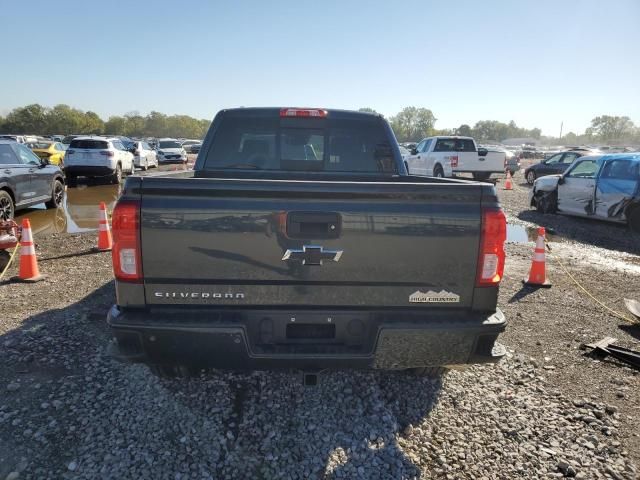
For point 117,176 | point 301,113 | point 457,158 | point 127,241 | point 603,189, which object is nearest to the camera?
point 127,241

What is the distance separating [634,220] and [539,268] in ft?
17.3

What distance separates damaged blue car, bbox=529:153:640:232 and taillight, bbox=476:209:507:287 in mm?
8948

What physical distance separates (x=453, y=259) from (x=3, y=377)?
345 centimetres

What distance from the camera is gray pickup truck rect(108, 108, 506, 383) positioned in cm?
252

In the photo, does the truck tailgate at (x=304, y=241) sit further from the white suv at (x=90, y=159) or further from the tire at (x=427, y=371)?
the white suv at (x=90, y=159)

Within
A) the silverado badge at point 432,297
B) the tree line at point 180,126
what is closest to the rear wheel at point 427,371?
the silverado badge at point 432,297

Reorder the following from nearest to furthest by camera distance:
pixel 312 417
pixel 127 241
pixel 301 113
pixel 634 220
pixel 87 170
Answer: pixel 127 241, pixel 312 417, pixel 301 113, pixel 634 220, pixel 87 170

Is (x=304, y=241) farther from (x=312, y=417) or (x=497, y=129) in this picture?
(x=497, y=129)

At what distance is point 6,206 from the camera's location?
9.44 m

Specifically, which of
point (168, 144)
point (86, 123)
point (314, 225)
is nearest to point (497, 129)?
point (86, 123)

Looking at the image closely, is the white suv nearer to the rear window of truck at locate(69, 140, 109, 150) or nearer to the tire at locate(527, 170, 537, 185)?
the rear window of truck at locate(69, 140, 109, 150)

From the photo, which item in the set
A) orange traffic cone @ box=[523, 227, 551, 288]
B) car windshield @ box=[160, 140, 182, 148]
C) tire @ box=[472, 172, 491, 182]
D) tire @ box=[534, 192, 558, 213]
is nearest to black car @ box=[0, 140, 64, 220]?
orange traffic cone @ box=[523, 227, 551, 288]

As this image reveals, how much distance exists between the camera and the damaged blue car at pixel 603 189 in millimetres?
9852

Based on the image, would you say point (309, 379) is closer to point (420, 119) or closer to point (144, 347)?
point (144, 347)
